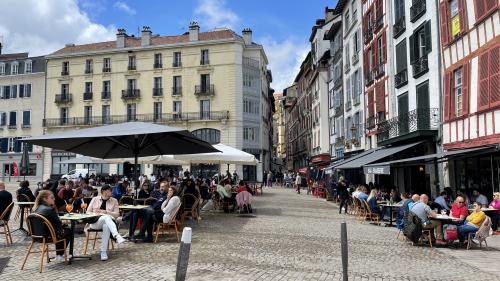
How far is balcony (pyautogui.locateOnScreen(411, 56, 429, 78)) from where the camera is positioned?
18.7 m

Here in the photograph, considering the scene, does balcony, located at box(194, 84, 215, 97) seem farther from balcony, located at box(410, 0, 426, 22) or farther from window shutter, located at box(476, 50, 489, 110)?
window shutter, located at box(476, 50, 489, 110)

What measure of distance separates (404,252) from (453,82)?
940cm

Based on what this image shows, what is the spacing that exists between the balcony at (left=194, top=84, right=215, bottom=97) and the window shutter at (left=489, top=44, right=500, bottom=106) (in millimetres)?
35863

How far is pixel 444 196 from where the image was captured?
44.0ft

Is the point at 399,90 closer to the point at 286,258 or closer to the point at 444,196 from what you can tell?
the point at 444,196

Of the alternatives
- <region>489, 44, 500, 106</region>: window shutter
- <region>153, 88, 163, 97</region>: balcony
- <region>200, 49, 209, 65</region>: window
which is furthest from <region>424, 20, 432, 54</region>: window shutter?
<region>153, 88, 163, 97</region>: balcony

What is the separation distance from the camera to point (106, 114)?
165ft

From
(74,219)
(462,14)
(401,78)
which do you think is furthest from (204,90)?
(74,219)

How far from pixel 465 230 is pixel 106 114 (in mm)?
45314

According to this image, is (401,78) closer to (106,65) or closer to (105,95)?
(105,95)

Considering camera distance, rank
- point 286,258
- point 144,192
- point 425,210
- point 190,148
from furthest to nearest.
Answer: point 190,148
point 144,192
point 425,210
point 286,258

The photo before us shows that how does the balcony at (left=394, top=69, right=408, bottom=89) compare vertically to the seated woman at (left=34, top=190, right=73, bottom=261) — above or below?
above

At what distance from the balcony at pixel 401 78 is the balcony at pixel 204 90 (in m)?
28.2

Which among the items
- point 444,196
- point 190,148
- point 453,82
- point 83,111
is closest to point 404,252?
point 444,196
